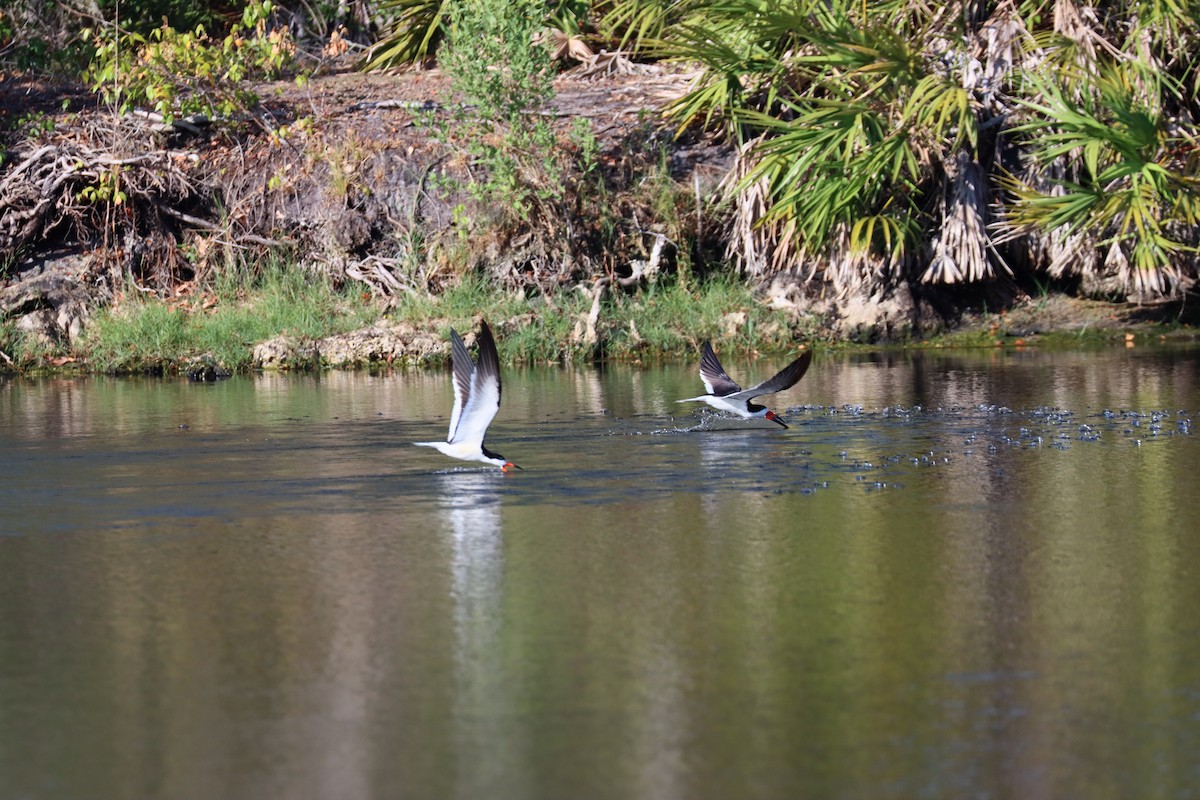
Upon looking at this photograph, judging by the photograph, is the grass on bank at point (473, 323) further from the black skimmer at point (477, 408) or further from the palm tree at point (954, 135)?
the black skimmer at point (477, 408)

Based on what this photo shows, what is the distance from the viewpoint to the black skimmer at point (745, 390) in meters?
10.6

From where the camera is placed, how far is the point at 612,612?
5.98 m

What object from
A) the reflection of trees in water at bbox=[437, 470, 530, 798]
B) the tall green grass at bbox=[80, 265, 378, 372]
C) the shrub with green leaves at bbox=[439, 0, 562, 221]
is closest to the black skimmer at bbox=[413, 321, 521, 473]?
the reflection of trees in water at bbox=[437, 470, 530, 798]

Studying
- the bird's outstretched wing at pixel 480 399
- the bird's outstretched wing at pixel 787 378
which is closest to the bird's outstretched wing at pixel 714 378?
the bird's outstretched wing at pixel 787 378

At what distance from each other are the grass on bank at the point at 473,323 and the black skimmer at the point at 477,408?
25.7ft

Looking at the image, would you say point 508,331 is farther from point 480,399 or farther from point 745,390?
point 480,399

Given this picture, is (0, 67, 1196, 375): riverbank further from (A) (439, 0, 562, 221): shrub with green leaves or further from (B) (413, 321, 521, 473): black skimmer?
(B) (413, 321, 521, 473): black skimmer

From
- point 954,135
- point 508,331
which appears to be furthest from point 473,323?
point 954,135

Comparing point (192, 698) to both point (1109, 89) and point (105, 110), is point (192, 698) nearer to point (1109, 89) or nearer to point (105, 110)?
point (1109, 89)

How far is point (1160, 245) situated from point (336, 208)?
9.16 m

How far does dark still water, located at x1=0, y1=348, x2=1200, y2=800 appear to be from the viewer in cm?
443

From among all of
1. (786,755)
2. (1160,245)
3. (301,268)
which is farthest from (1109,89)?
(786,755)

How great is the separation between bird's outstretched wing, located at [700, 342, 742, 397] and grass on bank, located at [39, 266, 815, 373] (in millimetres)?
5303

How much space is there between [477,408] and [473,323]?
8.28m
